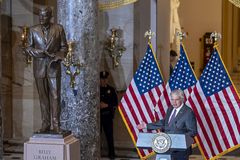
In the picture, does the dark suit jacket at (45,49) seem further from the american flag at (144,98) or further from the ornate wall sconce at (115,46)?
the ornate wall sconce at (115,46)

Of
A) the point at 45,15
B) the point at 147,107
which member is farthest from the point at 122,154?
the point at 45,15

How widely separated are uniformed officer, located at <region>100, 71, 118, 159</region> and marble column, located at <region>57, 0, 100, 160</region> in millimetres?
1666

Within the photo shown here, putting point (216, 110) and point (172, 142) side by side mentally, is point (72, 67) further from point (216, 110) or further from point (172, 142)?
point (172, 142)

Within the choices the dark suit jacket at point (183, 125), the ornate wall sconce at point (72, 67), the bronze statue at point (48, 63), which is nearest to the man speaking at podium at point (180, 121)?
the dark suit jacket at point (183, 125)

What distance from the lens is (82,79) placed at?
358 inches

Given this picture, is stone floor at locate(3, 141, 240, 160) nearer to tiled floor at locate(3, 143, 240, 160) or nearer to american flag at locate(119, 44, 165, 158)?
tiled floor at locate(3, 143, 240, 160)

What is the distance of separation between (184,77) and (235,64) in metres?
12.1

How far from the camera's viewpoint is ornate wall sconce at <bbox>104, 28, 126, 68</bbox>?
38.0 feet

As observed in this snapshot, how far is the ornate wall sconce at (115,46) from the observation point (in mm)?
11591

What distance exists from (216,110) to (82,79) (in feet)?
7.26

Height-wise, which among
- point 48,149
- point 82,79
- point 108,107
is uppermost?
point 82,79

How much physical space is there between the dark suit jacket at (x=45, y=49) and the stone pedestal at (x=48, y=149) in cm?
86

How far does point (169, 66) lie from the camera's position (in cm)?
1270

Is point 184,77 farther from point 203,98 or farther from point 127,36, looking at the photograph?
point 127,36
